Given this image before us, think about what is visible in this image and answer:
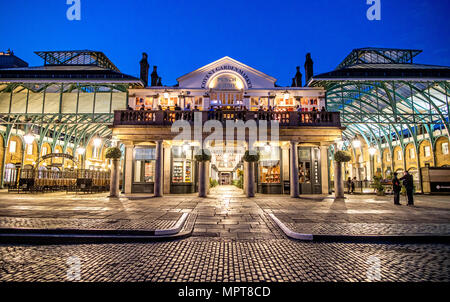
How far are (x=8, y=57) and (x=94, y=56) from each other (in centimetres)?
1722

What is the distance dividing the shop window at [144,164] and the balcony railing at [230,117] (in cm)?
390

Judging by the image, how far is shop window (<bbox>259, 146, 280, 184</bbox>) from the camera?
2014 centimetres

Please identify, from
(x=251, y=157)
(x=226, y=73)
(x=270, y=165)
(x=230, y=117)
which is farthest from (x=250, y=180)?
(x=226, y=73)

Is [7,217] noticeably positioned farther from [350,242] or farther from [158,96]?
[158,96]

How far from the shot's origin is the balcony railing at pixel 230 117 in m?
16.2

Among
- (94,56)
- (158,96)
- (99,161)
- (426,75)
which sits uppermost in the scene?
(94,56)

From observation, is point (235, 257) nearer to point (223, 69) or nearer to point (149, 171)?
point (149, 171)

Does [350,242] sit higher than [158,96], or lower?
lower

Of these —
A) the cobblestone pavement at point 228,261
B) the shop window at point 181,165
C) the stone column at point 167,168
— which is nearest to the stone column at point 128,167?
the stone column at point 167,168

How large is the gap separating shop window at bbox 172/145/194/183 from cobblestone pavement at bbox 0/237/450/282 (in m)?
15.4

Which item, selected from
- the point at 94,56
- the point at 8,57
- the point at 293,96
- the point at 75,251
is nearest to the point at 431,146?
the point at 293,96

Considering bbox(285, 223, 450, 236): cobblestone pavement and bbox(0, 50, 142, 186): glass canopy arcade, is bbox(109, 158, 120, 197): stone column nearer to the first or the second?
bbox(0, 50, 142, 186): glass canopy arcade

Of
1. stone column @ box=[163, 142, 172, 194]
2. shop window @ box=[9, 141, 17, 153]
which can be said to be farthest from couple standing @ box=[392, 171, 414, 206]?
shop window @ box=[9, 141, 17, 153]

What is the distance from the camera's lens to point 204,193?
1673 cm
